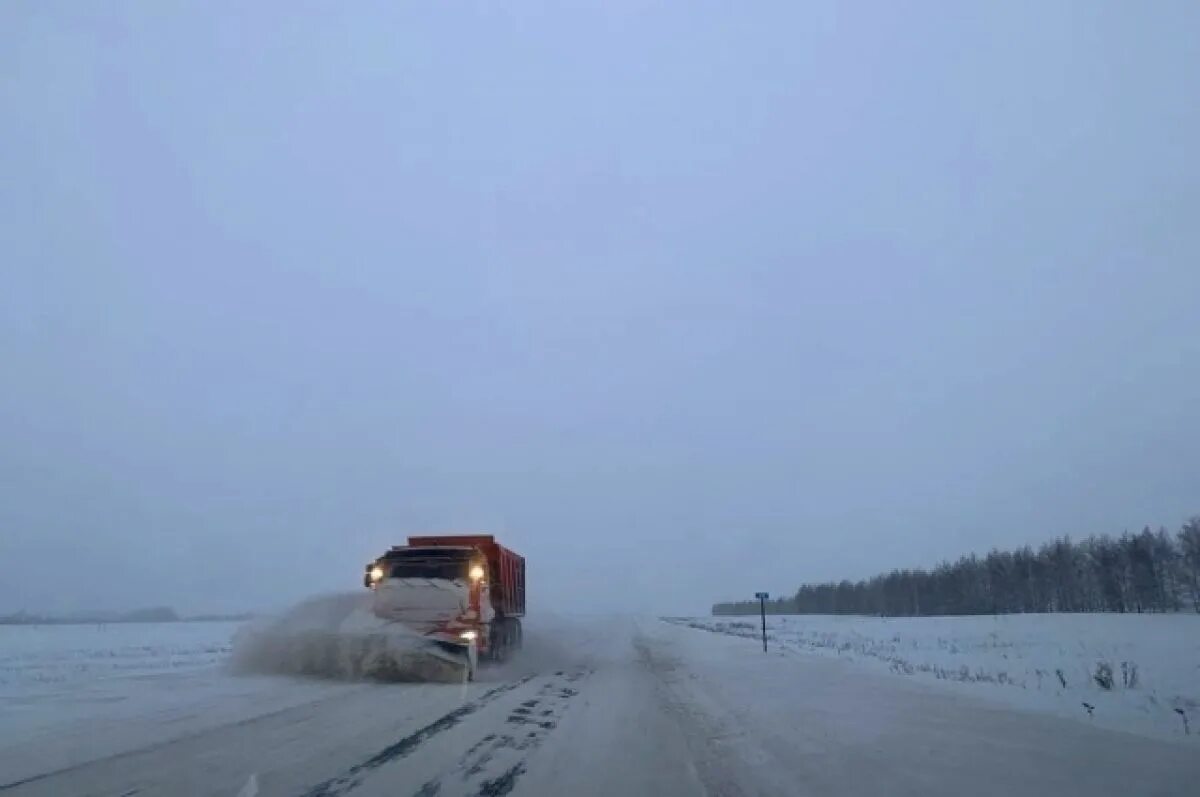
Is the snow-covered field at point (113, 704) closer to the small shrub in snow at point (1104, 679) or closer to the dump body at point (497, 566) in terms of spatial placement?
the dump body at point (497, 566)

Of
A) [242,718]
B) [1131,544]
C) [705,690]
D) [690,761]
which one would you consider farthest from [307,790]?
[1131,544]

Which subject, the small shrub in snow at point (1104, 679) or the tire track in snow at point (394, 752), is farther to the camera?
the small shrub in snow at point (1104, 679)

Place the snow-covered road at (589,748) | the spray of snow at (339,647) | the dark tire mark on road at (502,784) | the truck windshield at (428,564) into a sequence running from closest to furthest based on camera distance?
the dark tire mark on road at (502,784) < the snow-covered road at (589,748) < the spray of snow at (339,647) < the truck windshield at (428,564)

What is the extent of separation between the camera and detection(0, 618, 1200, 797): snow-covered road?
28.2 feet

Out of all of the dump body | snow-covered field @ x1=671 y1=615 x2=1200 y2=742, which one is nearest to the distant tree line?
snow-covered field @ x1=671 y1=615 x2=1200 y2=742

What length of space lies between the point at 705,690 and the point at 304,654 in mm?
9406

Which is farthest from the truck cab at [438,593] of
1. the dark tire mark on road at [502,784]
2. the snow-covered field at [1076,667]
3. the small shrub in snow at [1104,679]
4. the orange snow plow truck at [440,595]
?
the small shrub in snow at [1104,679]

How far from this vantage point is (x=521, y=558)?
33594 mm

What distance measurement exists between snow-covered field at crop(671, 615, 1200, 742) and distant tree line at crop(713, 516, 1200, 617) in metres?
43.2

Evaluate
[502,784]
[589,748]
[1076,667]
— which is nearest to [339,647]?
[589,748]

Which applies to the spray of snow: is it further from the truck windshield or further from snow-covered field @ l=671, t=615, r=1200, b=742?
snow-covered field @ l=671, t=615, r=1200, b=742

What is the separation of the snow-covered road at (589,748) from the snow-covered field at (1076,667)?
3.86ft

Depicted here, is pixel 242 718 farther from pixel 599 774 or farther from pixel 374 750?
pixel 599 774

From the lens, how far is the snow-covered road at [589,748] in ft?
28.2
